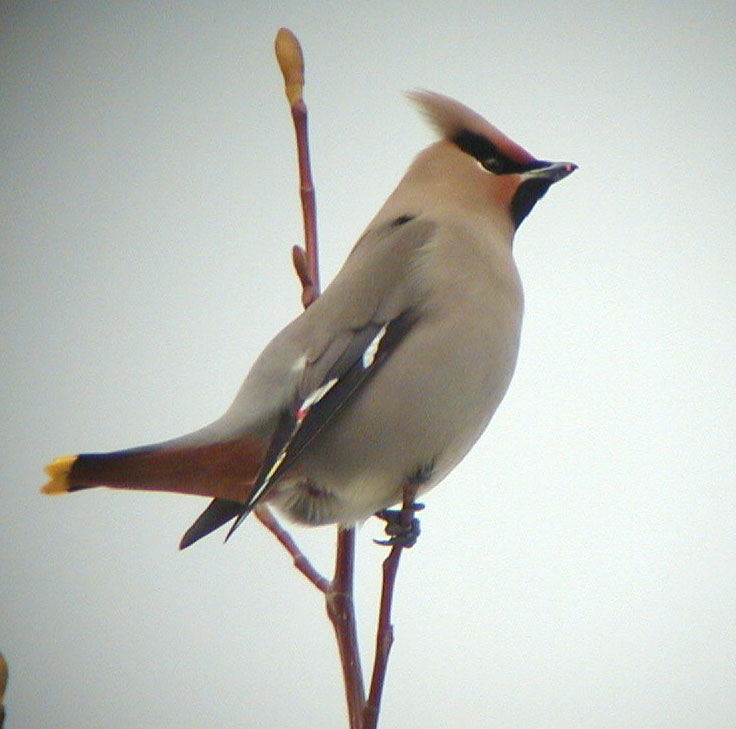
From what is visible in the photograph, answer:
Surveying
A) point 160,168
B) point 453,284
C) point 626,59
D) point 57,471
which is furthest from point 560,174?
point 626,59

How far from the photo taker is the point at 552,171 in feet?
8.66

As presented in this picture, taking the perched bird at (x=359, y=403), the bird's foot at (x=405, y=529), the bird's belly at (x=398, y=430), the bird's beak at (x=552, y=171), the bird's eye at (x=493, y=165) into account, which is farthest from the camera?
the bird's eye at (x=493, y=165)

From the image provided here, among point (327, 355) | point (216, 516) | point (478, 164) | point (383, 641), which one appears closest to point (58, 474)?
point (216, 516)

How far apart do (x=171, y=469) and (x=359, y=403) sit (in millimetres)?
392

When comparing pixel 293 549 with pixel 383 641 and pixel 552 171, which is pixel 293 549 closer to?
pixel 383 641

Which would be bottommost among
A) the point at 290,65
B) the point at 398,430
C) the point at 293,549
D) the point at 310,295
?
the point at 293,549

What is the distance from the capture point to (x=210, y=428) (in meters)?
2.08

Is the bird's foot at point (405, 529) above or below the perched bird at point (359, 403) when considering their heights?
below

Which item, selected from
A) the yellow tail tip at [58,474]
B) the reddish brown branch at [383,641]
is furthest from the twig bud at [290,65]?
the reddish brown branch at [383,641]

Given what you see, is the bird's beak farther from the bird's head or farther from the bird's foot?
the bird's foot

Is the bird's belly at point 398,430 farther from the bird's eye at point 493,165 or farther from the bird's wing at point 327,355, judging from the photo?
the bird's eye at point 493,165

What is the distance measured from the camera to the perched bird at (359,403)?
2.01 meters

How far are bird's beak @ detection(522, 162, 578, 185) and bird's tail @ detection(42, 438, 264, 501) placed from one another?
1032 mm

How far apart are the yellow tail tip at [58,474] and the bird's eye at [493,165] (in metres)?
1.30
